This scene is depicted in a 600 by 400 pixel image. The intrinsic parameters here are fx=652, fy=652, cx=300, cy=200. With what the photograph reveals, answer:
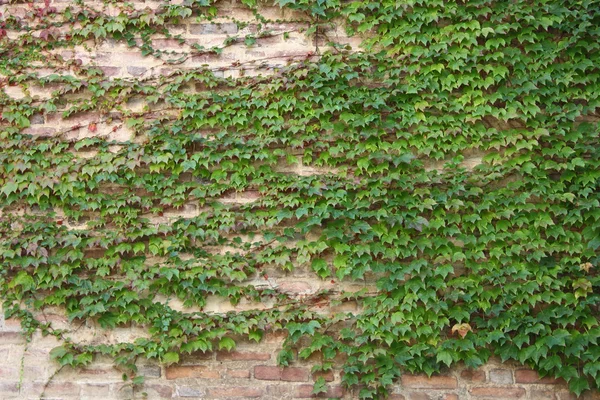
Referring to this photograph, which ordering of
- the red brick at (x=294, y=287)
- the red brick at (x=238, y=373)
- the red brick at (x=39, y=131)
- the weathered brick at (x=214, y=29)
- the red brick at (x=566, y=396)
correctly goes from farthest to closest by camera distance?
the weathered brick at (x=214, y=29), the red brick at (x=39, y=131), the red brick at (x=294, y=287), the red brick at (x=238, y=373), the red brick at (x=566, y=396)

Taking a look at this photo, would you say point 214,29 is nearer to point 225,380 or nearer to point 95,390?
point 225,380

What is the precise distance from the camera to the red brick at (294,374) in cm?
403

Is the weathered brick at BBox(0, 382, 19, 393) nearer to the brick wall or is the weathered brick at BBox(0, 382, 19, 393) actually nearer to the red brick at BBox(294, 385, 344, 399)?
the brick wall

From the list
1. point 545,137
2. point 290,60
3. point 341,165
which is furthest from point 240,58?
point 545,137

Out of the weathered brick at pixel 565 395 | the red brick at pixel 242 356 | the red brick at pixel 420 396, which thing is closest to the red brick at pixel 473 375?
the red brick at pixel 420 396

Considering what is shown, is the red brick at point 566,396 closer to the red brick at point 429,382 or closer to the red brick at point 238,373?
the red brick at point 429,382

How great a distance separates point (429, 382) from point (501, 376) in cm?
44

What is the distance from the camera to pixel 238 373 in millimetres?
4039

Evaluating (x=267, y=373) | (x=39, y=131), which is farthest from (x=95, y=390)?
(x=39, y=131)

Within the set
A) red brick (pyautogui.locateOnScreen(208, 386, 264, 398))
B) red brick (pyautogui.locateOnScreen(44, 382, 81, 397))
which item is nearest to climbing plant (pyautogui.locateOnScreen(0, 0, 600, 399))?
red brick (pyautogui.locateOnScreen(44, 382, 81, 397))

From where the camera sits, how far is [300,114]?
4344 mm

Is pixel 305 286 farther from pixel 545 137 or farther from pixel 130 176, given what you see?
pixel 545 137

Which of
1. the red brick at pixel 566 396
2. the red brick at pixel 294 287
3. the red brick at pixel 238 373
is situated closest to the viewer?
the red brick at pixel 566 396

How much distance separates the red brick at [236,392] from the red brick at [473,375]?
125cm
